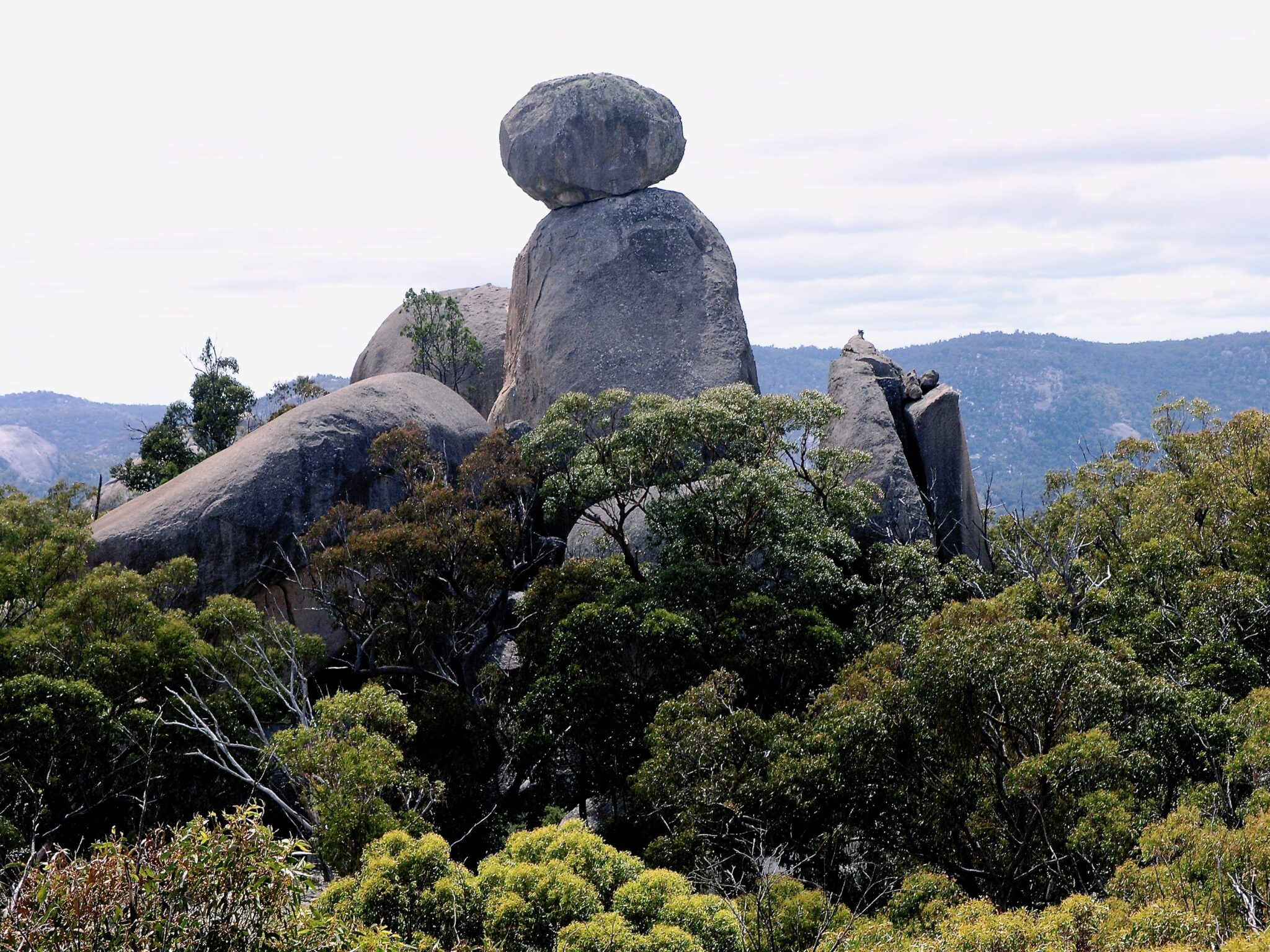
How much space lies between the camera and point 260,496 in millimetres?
22766

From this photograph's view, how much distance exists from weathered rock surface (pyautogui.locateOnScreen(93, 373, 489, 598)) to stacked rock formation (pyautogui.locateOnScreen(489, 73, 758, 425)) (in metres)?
5.02

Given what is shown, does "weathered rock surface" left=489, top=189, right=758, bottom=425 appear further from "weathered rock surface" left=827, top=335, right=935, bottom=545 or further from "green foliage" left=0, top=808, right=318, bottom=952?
"green foliage" left=0, top=808, right=318, bottom=952

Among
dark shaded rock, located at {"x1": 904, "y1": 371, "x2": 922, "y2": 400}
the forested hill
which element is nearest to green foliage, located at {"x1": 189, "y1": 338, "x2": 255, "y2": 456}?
dark shaded rock, located at {"x1": 904, "y1": 371, "x2": 922, "y2": 400}

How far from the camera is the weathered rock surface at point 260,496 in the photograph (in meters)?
21.9

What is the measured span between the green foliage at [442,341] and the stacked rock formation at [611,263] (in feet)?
7.45

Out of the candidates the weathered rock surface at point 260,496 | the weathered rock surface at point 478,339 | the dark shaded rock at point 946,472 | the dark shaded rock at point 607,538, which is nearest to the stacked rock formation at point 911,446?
the dark shaded rock at point 946,472

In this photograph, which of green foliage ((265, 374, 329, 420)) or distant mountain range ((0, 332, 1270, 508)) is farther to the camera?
distant mountain range ((0, 332, 1270, 508))

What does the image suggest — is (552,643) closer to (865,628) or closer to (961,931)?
(865,628)

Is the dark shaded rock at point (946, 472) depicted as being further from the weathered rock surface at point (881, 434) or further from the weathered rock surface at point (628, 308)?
the weathered rock surface at point (628, 308)

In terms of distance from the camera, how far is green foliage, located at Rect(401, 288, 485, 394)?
3241 centimetres

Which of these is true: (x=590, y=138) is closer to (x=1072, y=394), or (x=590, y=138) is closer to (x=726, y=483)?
(x=726, y=483)

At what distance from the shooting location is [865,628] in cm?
1805

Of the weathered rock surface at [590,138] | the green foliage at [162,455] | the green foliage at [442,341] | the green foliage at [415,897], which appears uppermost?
the weathered rock surface at [590,138]

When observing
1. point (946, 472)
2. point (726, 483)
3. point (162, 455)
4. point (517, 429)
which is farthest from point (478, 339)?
point (726, 483)
